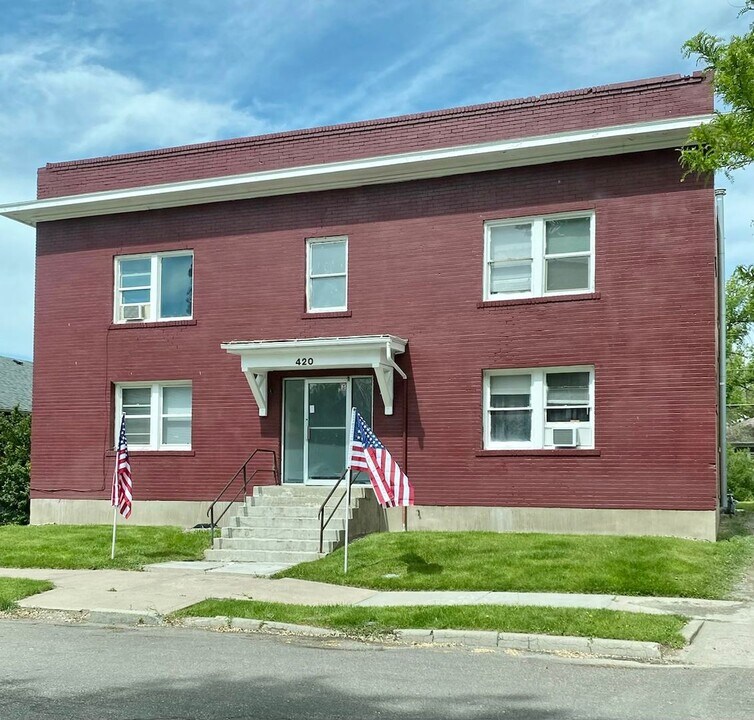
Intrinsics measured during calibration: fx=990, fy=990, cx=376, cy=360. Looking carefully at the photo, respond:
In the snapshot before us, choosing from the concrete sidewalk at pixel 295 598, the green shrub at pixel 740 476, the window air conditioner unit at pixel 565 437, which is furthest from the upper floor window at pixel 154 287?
the green shrub at pixel 740 476

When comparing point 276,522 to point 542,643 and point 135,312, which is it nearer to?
point 135,312

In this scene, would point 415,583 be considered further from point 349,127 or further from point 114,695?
point 349,127

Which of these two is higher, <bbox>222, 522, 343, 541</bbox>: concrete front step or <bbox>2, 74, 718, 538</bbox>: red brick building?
<bbox>2, 74, 718, 538</bbox>: red brick building

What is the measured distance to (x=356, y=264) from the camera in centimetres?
1933

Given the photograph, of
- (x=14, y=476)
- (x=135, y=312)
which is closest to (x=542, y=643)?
(x=135, y=312)

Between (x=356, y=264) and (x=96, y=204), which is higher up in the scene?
(x=96, y=204)

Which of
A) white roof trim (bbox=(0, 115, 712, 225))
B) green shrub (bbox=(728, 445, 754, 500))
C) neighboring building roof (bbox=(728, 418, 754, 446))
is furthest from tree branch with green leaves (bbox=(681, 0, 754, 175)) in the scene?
neighboring building roof (bbox=(728, 418, 754, 446))

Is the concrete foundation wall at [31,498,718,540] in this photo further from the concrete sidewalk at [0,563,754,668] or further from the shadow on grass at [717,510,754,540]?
the concrete sidewalk at [0,563,754,668]

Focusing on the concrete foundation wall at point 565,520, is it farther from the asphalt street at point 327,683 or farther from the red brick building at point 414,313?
the asphalt street at point 327,683

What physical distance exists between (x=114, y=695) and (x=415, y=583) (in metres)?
6.45

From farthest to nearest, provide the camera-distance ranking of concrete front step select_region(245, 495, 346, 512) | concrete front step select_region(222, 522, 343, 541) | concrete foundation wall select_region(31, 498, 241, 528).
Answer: concrete foundation wall select_region(31, 498, 241, 528), concrete front step select_region(245, 495, 346, 512), concrete front step select_region(222, 522, 343, 541)

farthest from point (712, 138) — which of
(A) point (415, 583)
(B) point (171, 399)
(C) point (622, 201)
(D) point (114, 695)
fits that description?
(B) point (171, 399)

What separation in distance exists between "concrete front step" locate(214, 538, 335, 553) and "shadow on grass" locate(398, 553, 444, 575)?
175 cm

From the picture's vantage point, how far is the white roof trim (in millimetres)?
17031
